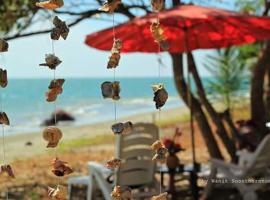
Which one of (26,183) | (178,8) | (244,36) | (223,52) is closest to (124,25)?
(178,8)

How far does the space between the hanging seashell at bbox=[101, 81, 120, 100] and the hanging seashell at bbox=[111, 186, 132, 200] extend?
0.62 ft

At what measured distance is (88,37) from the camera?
6.03 m

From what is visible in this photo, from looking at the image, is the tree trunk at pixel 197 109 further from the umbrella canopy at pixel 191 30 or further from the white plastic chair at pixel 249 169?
the white plastic chair at pixel 249 169

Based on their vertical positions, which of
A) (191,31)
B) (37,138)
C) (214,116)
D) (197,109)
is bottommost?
(37,138)

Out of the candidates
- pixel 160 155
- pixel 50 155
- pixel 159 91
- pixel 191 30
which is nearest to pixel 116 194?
pixel 160 155

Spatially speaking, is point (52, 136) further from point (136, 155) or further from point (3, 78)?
point (136, 155)

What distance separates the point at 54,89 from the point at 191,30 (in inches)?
196

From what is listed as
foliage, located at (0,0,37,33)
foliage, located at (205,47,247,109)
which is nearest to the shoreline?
foliage, located at (205,47,247,109)

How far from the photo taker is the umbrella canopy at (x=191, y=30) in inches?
200

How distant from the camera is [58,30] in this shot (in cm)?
106

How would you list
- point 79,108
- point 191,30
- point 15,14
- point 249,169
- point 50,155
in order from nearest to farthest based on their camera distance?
point 249,169 < point 191,30 < point 15,14 < point 50,155 < point 79,108

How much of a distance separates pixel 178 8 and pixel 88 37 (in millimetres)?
1163

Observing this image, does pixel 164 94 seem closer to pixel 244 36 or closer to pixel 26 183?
pixel 244 36

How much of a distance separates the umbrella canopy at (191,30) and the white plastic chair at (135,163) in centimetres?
97
